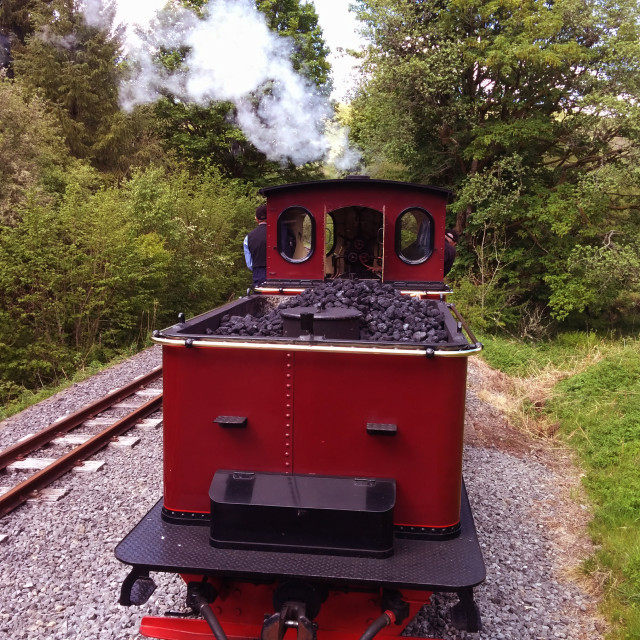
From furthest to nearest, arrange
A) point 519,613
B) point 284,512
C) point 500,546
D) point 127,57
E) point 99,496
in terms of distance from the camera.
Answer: point 127,57 → point 99,496 → point 500,546 → point 519,613 → point 284,512

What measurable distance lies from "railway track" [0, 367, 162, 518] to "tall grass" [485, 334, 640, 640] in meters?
4.31

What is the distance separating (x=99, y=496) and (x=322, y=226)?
3.51 meters

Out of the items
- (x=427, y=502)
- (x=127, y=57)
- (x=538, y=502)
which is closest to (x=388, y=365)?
(x=427, y=502)

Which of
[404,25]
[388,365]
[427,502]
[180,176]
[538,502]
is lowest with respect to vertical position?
[538,502]

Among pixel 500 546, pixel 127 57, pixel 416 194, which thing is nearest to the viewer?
pixel 500 546

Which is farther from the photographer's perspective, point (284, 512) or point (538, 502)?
point (538, 502)

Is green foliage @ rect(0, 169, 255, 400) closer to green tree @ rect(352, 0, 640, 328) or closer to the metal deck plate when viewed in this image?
green tree @ rect(352, 0, 640, 328)

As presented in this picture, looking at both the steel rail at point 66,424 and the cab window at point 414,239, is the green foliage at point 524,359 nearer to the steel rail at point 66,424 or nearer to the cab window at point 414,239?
the cab window at point 414,239

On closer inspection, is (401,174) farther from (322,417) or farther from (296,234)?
(322,417)

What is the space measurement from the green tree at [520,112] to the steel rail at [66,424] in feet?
33.2

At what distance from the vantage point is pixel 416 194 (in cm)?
610

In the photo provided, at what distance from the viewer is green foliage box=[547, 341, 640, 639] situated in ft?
11.5

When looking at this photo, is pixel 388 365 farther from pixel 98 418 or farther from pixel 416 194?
pixel 98 418

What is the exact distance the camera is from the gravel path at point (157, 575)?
3137 mm
